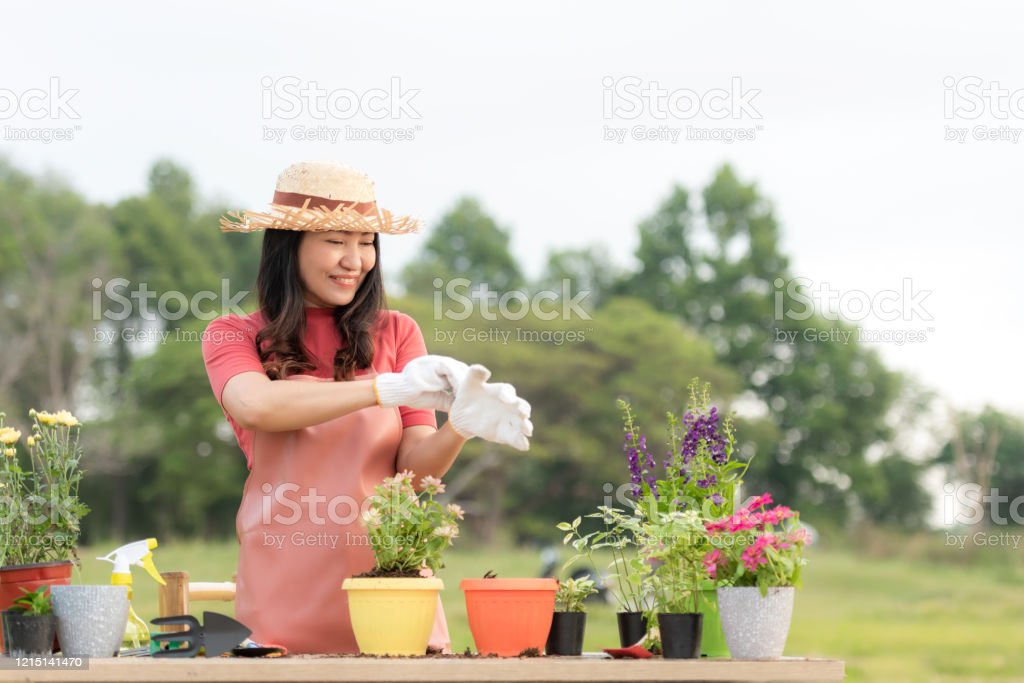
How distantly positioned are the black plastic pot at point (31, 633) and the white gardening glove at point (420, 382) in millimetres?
791

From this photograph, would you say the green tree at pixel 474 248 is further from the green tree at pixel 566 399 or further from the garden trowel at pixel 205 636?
the garden trowel at pixel 205 636

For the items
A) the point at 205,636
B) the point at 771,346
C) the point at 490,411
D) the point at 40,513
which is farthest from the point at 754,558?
the point at 771,346

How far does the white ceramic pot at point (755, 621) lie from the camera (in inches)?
100

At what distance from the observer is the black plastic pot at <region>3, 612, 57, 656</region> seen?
2549 millimetres

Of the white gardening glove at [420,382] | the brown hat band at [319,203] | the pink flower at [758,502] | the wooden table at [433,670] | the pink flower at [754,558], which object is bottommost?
the wooden table at [433,670]

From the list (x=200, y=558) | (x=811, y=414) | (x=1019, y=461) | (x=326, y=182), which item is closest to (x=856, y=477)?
(x=811, y=414)

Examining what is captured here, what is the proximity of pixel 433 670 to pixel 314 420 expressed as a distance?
660 millimetres

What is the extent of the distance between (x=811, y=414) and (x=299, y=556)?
3946 cm

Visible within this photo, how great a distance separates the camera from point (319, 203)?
10.2 ft

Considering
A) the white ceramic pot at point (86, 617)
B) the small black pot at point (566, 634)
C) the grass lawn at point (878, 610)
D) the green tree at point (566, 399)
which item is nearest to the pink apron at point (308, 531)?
the small black pot at point (566, 634)

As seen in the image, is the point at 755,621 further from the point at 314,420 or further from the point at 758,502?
the point at 314,420

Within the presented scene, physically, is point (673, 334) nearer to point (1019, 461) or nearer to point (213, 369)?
point (1019, 461)

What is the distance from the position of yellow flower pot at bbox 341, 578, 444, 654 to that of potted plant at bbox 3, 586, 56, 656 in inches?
23.7

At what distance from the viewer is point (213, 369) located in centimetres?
296
